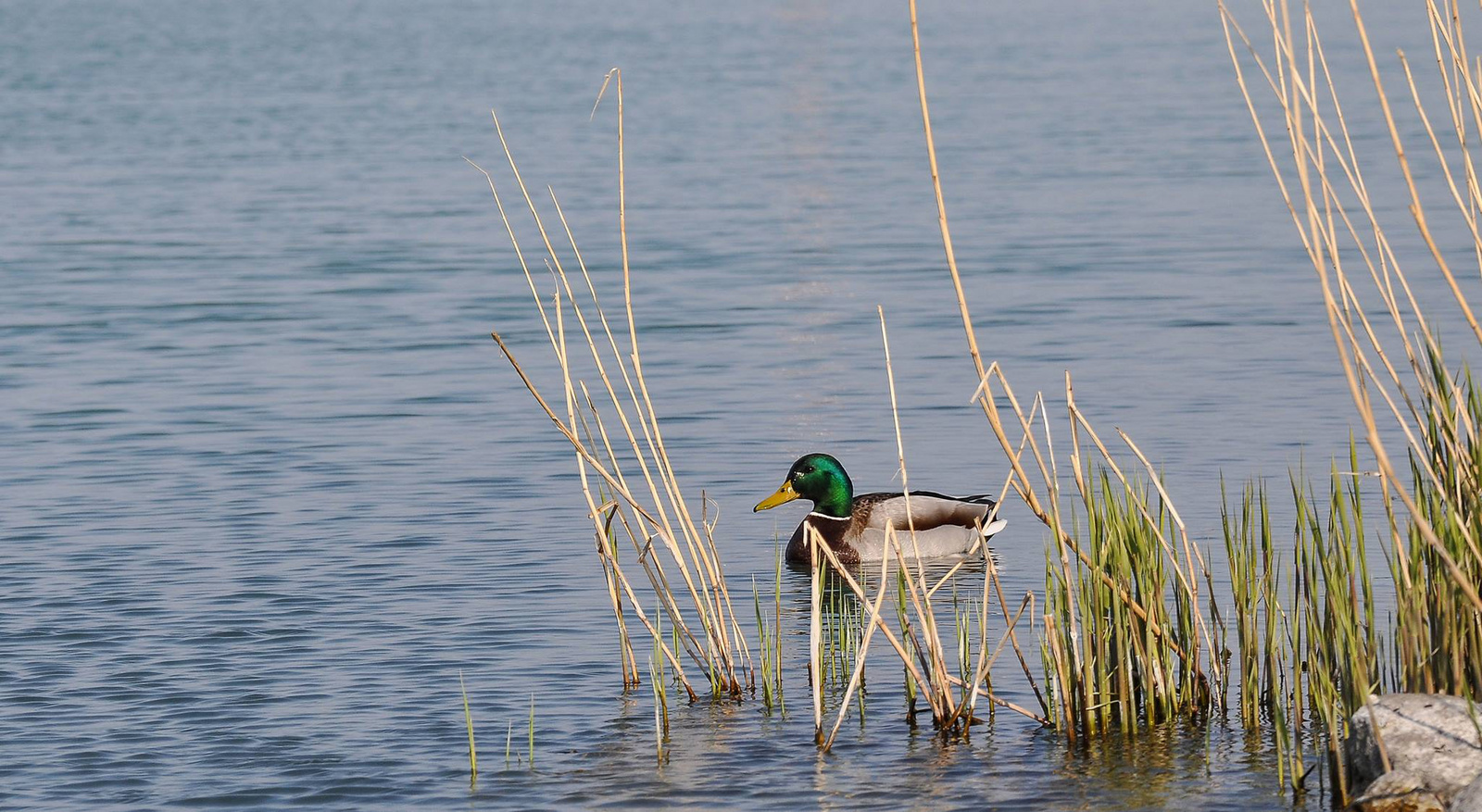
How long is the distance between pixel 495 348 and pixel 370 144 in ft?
54.3

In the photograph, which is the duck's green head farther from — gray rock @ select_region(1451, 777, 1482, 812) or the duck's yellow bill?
gray rock @ select_region(1451, 777, 1482, 812)

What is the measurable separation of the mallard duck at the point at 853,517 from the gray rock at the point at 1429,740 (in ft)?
16.6

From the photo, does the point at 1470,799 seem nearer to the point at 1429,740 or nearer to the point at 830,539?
the point at 1429,740

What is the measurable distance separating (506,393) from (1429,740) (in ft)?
33.4

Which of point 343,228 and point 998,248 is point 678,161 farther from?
point 998,248

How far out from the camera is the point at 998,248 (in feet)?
70.8

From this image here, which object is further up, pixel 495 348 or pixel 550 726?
pixel 495 348

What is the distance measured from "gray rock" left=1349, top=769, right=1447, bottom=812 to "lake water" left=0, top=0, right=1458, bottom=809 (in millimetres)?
565

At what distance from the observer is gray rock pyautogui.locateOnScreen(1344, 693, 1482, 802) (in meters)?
6.09

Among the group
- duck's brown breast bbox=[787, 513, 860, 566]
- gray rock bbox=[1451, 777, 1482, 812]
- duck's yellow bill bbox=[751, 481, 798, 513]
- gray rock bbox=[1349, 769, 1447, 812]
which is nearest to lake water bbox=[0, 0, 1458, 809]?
duck's yellow bill bbox=[751, 481, 798, 513]

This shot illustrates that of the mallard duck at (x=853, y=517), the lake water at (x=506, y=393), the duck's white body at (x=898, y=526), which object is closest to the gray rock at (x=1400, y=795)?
the lake water at (x=506, y=393)

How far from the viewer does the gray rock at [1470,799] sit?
5754 millimetres

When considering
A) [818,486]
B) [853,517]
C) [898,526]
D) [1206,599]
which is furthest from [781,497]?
[1206,599]

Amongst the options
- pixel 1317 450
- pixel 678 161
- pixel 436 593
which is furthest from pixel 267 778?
pixel 678 161
